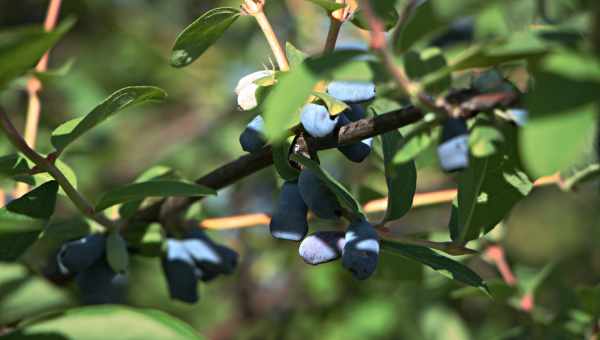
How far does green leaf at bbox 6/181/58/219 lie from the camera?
1135mm

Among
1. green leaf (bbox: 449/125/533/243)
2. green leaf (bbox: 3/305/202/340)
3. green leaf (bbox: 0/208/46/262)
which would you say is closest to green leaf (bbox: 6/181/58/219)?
green leaf (bbox: 0/208/46/262)

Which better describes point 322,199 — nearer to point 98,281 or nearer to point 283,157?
point 283,157

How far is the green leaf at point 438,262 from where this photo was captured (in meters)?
1.10

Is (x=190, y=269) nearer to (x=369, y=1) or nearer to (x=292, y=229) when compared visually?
(x=292, y=229)

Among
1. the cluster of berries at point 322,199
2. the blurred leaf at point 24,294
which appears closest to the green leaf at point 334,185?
the cluster of berries at point 322,199

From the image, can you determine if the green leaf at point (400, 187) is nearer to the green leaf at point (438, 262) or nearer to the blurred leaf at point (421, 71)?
the green leaf at point (438, 262)

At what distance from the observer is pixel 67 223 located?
141cm

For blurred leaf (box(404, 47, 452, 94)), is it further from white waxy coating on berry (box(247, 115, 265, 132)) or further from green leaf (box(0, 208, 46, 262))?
green leaf (box(0, 208, 46, 262))

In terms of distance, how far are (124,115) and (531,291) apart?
2417mm

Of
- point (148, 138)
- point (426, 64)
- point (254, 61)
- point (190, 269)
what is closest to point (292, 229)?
point (426, 64)

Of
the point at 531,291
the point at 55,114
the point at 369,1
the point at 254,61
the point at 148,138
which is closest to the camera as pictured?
the point at 369,1

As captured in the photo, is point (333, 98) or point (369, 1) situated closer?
point (369, 1)

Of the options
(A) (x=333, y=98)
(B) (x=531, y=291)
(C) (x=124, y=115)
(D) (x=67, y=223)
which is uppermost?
(A) (x=333, y=98)

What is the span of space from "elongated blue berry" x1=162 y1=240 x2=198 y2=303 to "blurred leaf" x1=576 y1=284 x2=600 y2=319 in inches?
27.6
